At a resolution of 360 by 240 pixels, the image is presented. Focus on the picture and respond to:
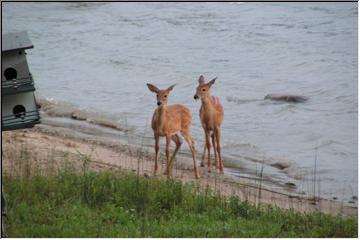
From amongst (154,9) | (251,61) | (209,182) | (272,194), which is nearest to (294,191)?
(272,194)

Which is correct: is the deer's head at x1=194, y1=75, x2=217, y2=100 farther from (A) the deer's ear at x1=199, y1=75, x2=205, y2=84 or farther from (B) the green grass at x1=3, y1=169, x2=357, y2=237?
(B) the green grass at x1=3, y1=169, x2=357, y2=237

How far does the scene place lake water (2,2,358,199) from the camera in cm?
1095

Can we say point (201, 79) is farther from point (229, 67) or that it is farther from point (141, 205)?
point (141, 205)

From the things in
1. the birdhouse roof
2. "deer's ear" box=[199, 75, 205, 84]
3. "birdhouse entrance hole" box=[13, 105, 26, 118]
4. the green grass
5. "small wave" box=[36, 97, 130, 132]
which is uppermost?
the birdhouse roof

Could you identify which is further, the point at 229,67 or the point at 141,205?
the point at 229,67

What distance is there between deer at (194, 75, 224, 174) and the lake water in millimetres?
251

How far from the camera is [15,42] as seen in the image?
912 cm

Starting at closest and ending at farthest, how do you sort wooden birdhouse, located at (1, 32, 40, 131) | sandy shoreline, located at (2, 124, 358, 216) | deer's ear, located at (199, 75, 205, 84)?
wooden birdhouse, located at (1, 32, 40, 131)
sandy shoreline, located at (2, 124, 358, 216)
deer's ear, located at (199, 75, 205, 84)

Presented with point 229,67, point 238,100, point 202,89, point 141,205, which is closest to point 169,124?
point 202,89

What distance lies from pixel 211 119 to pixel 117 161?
125 centimetres

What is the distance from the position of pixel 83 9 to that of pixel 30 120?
3040mm

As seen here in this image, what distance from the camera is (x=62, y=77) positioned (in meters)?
12.4

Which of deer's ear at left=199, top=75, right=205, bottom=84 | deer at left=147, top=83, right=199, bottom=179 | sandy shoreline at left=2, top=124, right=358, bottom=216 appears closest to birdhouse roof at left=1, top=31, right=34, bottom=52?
sandy shoreline at left=2, top=124, right=358, bottom=216

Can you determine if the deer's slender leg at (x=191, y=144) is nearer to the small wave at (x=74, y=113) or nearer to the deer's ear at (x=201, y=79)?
the deer's ear at (x=201, y=79)
